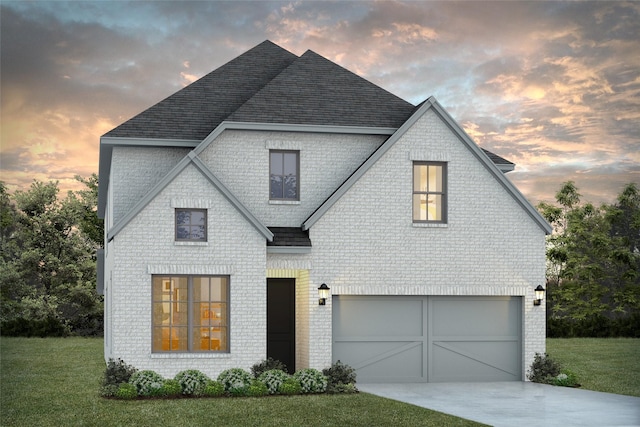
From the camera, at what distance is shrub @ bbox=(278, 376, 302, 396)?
1883cm

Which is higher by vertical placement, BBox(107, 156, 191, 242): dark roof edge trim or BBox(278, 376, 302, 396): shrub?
BBox(107, 156, 191, 242): dark roof edge trim

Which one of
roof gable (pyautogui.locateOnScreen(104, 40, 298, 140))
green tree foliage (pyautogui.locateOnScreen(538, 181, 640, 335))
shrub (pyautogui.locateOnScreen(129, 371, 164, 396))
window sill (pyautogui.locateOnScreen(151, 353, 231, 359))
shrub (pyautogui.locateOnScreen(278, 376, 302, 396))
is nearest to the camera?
shrub (pyautogui.locateOnScreen(129, 371, 164, 396))

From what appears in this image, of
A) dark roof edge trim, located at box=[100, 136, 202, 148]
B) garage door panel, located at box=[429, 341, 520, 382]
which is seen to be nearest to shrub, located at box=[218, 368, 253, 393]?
garage door panel, located at box=[429, 341, 520, 382]

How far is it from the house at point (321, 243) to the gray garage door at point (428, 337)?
0.12 feet

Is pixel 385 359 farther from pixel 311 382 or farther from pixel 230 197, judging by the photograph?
pixel 230 197

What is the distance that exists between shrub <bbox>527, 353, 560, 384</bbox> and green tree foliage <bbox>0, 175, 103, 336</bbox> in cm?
3017

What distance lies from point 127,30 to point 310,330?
11534mm

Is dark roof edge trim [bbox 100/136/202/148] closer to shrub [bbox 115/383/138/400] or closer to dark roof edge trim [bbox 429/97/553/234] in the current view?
dark roof edge trim [bbox 429/97/553/234]

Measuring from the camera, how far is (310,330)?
2045 centimetres

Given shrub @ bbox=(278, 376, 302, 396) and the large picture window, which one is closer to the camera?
shrub @ bbox=(278, 376, 302, 396)

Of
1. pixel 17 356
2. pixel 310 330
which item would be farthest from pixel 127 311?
pixel 17 356

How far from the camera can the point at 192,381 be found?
1878 centimetres

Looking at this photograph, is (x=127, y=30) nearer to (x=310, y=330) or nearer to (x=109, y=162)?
(x=109, y=162)

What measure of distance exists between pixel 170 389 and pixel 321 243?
16.8 feet
